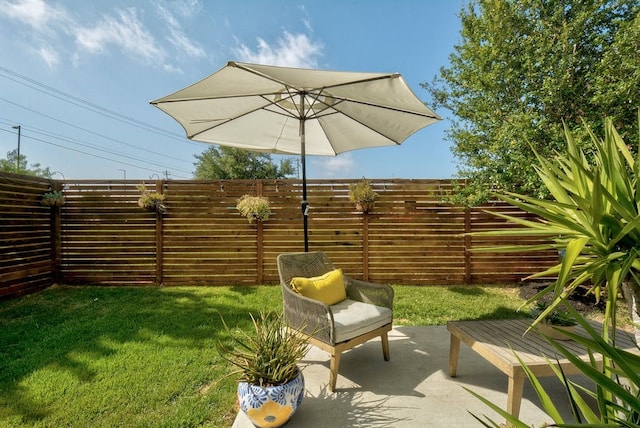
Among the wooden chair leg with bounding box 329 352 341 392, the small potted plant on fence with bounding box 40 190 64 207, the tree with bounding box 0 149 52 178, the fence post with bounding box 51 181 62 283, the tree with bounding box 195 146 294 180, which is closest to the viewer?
the wooden chair leg with bounding box 329 352 341 392

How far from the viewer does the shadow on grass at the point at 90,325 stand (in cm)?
248

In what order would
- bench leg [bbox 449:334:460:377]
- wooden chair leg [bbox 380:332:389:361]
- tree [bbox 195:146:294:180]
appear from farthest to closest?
1. tree [bbox 195:146:294:180]
2. wooden chair leg [bbox 380:332:389:361]
3. bench leg [bbox 449:334:460:377]

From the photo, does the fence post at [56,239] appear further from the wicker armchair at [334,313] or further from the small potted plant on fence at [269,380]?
the small potted plant on fence at [269,380]

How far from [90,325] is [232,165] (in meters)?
15.4

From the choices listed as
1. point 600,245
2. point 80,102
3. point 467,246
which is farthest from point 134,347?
point 80,102

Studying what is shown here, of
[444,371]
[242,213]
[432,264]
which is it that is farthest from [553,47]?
[242,213]

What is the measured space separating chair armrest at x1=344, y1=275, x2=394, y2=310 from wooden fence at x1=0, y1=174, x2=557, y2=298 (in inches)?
87.9

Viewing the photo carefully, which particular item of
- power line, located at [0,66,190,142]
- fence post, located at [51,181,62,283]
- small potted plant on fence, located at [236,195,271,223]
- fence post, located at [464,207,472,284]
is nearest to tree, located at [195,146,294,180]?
power line, located at [0,66,190,142]

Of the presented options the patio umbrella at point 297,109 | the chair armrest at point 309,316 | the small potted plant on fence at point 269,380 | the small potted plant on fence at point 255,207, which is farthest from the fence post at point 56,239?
the small potted plant on fence at point 269,380

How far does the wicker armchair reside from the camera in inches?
87.1

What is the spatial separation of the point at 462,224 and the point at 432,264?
88cm

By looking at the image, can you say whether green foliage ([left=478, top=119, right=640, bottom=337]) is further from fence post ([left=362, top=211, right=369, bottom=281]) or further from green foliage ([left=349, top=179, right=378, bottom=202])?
fence post ([left=362, top=211, right=369, bottom=281])

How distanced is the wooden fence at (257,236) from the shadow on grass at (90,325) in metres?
0.46

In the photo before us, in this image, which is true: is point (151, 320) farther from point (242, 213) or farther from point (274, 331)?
point (274, 331)
